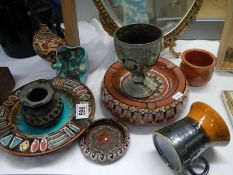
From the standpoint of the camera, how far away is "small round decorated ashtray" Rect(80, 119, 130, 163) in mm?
509

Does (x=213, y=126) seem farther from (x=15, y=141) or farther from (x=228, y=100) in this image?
(x=15, y=141)

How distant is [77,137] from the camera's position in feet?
1.71

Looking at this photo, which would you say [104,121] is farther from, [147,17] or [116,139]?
[147,17]

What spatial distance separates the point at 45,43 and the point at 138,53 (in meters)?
0.25

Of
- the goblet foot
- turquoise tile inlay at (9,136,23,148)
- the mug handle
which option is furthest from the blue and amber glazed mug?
turquoise tile inlay at (9,136,23,148)

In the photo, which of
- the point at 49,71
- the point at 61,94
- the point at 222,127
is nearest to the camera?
the point at 222,127

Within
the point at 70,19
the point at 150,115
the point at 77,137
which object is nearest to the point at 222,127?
the point at 150,115

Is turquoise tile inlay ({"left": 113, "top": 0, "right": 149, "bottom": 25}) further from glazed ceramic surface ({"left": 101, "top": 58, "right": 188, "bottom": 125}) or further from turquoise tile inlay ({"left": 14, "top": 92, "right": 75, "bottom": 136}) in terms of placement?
turquoise tile inlay ({"left": 14, "top": 92, "right": 75, "bottom": 136})

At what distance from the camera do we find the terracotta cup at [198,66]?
62 centimetres

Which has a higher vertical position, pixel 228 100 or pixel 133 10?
pixel 133 10

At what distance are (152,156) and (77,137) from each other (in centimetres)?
15

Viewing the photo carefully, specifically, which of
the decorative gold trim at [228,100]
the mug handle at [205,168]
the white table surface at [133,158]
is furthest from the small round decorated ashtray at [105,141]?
the decorative gold trim at [228,100]

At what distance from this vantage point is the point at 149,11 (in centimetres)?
69

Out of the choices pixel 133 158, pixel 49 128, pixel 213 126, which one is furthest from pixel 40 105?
pixel 213 126
